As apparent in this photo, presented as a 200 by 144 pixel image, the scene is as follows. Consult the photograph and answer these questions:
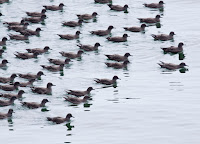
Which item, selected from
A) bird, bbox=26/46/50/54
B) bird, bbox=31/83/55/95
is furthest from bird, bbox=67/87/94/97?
bird, bbox=26/46/50/54

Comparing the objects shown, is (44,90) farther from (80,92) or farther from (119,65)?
(119,65)

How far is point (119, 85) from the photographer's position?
59.7 metres

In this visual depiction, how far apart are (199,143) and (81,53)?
18.9 meters

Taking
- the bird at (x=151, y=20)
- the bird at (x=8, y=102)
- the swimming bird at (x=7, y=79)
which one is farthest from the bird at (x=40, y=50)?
the bird at (x=8, y=102)

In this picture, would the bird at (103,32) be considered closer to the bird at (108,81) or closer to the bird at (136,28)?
the bird at (136,28)

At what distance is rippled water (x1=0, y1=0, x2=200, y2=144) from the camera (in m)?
51.2

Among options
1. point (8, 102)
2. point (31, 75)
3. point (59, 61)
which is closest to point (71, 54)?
point (59, 61)

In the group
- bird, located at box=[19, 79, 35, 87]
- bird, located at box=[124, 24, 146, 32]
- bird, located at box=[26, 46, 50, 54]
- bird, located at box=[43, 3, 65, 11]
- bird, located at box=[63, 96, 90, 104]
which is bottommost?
bird, located at box=[63, 96, 90, 104]

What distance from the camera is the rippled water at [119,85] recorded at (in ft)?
168

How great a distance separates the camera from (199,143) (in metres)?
49.5

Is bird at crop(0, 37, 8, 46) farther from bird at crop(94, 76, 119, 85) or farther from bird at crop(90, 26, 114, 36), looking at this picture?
bird at crop(94, 76, 119, 85)

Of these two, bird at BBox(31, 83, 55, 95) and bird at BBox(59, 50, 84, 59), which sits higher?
bird at BBox(59, 50, 84, 59)

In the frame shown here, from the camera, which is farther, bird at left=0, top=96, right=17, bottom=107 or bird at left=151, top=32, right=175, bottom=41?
bird at left=151, top=32, right=175, bottom=41

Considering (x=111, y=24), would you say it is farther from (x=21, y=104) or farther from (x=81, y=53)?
(x=21, y=104)
